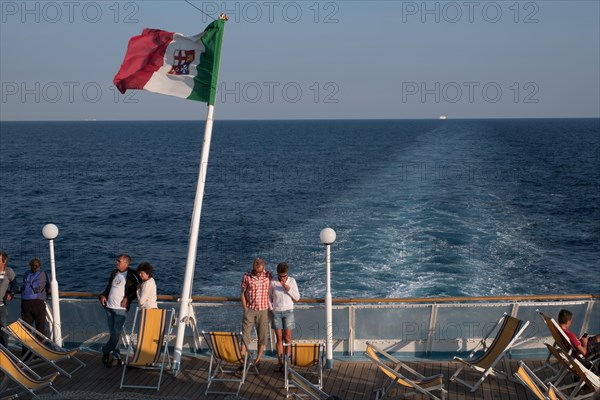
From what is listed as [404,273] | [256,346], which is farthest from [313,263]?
[256,346]

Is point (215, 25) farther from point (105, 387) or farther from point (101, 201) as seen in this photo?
point (101, 201)

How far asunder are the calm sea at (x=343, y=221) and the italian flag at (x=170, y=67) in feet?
35.7

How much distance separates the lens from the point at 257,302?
923 centimetres

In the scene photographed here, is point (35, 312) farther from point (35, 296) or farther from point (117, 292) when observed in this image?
point (117, 292)

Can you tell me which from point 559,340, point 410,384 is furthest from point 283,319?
point 559,340

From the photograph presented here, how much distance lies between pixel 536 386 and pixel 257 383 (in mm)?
3232

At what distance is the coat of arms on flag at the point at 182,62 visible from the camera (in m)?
9.94

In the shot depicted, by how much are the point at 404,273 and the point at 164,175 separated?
4740 cm

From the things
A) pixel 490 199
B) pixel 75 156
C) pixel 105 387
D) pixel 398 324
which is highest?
pixel 75 156

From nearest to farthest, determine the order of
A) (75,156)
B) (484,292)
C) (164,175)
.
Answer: (484,292) → (164,175) → (75,156)

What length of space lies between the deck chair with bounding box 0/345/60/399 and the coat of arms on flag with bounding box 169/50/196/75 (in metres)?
4.11

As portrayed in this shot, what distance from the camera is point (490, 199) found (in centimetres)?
3769

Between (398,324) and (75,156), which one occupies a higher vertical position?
(75,156)

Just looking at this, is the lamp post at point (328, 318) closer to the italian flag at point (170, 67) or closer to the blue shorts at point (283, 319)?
the blue shorts at point (283, 319)
